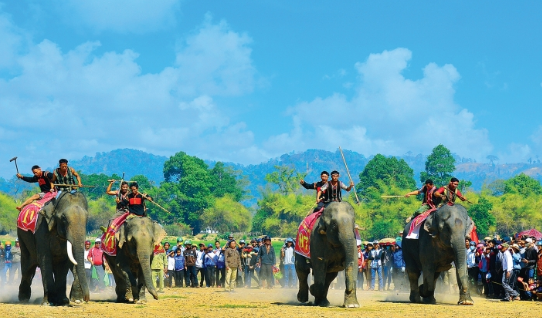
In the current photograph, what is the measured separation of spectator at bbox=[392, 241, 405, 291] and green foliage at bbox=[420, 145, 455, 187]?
113 m

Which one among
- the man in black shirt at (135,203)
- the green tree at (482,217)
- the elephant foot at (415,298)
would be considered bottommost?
the elephant foot at (415,298)

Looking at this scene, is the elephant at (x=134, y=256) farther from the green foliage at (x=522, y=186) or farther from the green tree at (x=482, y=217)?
the green foliage at (x=522, y=186)

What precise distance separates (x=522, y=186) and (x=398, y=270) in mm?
112392

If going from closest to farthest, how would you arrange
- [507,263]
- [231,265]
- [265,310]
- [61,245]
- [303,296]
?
[265,310], [61,245], [303,296], [507,263], [231,265]

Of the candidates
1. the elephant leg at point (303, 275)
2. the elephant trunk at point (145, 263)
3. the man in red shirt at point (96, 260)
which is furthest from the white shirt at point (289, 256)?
the elephant trunk at point (145, 263)

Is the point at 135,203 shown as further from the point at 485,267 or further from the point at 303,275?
the point at 485,267

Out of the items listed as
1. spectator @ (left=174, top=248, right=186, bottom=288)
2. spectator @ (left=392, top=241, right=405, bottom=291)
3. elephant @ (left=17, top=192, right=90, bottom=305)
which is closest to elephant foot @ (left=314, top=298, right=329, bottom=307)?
elephant @ (left=17, top=192, right=90, bottom=305)

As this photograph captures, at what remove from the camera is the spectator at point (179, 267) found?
116 feet

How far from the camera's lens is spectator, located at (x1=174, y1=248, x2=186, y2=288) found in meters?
35.2

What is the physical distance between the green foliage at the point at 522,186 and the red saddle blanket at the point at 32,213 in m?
118

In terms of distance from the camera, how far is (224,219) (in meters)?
144

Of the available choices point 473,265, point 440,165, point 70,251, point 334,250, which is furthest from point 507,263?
point 440,165

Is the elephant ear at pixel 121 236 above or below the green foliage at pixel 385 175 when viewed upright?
below

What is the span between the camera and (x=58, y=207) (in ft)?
63.1
